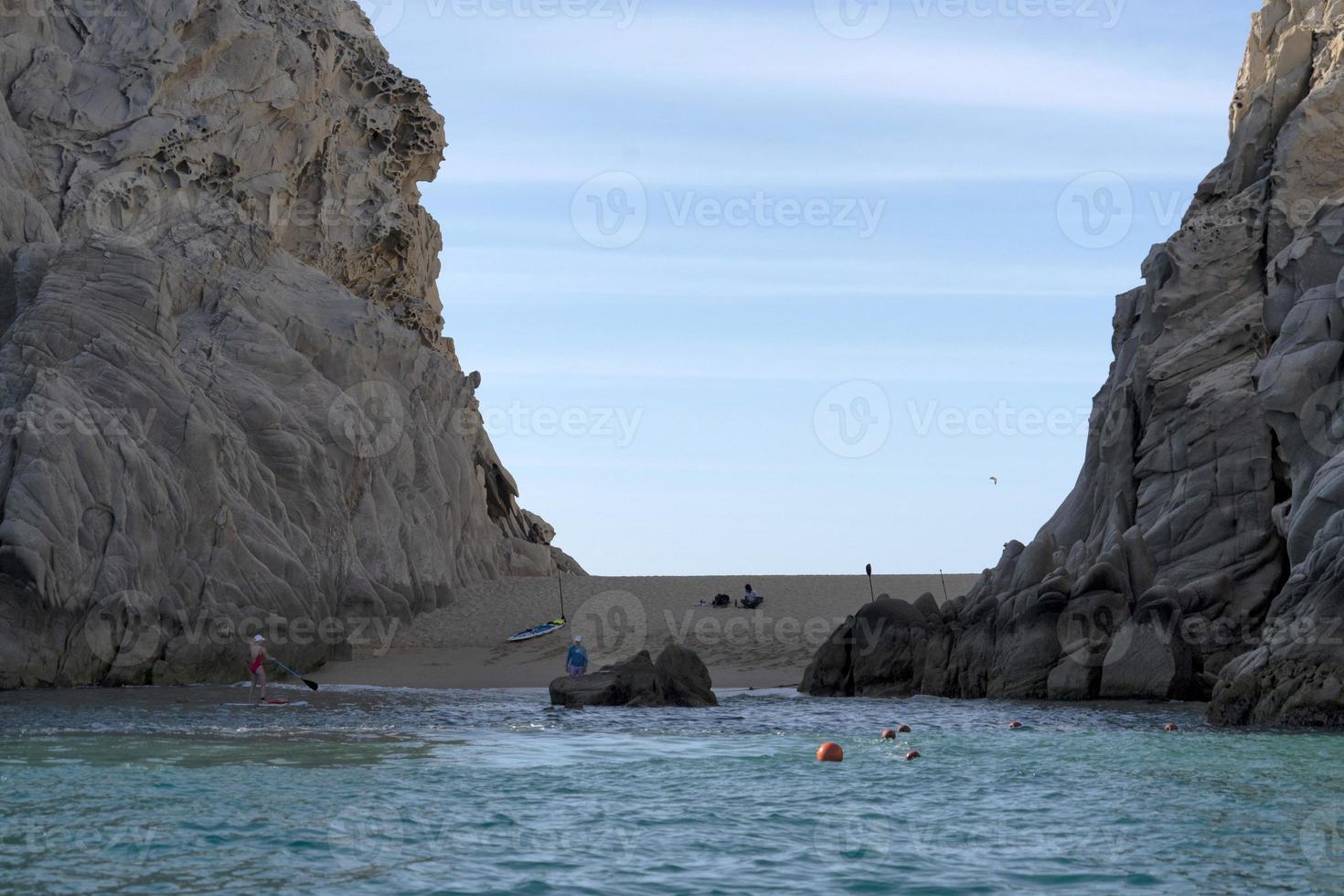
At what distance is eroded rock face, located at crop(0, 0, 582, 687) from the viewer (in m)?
35.4

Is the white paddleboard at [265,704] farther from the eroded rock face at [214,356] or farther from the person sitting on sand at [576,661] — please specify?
the person sitting on sand at [576,661]

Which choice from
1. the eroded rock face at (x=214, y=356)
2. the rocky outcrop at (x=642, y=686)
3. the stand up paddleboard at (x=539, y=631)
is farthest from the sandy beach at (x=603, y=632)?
the rocky outcrop at (x=642, y=686)

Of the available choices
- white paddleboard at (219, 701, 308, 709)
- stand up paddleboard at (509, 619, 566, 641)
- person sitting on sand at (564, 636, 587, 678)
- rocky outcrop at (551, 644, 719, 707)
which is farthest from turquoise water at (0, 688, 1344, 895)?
stand up paddleboard at (509, 619, 566, 641)

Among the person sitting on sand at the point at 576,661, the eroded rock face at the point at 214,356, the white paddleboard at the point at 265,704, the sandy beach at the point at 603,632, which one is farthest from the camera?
the sandy beach at the point at 603,632

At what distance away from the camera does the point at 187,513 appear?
38031 millimetres

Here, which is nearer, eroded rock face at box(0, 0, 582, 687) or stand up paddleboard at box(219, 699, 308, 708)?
stand up paddleboard at box(219, 699, 308, 708)

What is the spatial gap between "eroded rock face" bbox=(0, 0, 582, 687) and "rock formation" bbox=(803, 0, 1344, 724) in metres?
16.3

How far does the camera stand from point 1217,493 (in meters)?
36.8

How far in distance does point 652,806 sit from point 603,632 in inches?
1282

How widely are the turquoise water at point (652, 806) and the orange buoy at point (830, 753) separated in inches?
14.9

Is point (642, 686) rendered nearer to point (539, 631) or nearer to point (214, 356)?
point (539, 631)

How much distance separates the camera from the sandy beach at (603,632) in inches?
1676

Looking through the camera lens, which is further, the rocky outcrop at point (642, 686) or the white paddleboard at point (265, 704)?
the rocky outcrop at point (642, 686)

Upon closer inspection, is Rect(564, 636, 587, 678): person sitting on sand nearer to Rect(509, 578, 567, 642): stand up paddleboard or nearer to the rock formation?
the rock formation
